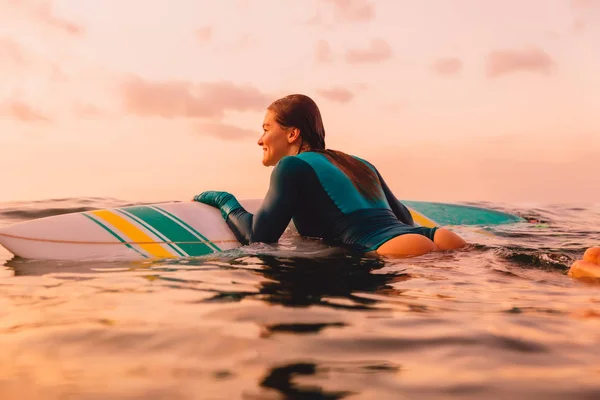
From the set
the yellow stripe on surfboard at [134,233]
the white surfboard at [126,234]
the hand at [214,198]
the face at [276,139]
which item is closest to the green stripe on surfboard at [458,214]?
the hand at [214,198]

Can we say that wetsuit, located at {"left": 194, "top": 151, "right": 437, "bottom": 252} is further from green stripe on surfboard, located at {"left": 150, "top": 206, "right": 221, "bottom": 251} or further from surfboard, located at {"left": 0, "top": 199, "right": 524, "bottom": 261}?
surfboard, located at {"left": 0, "top": 199, "right": 524, "bottom": 261}

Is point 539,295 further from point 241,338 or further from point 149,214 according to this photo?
point 149,214

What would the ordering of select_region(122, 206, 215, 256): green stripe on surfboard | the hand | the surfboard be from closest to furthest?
the surfboard, select_region(122, 206, 215, 256): green stripe on surfboard, the hand

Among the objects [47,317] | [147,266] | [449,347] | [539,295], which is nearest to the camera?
[449,347]

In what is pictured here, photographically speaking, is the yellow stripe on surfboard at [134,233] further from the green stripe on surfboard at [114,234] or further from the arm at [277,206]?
the arm at [277,206]

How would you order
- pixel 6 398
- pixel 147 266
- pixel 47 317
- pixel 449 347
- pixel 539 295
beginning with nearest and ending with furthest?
pixel 6 398 < pixel 449 347 < pixel 47 317 < pixel 539 295 < pixel 147 266

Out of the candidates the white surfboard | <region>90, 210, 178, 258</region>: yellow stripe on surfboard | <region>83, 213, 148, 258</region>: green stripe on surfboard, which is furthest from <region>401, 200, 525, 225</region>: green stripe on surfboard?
<region>83, 213, 148, 258</region>: green stripe on surfboard

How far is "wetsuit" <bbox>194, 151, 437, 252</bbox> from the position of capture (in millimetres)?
3482

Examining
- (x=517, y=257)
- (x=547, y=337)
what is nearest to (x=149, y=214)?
(x=517, y=257)

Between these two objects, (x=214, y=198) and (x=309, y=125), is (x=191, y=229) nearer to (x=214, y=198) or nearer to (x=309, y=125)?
(x=214, y=198)

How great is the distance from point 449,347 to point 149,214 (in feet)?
10.6

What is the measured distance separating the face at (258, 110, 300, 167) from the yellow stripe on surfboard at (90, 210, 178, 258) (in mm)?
1013

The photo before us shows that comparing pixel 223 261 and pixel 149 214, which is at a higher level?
pixel 149 214

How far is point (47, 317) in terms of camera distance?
1915 millimetres
